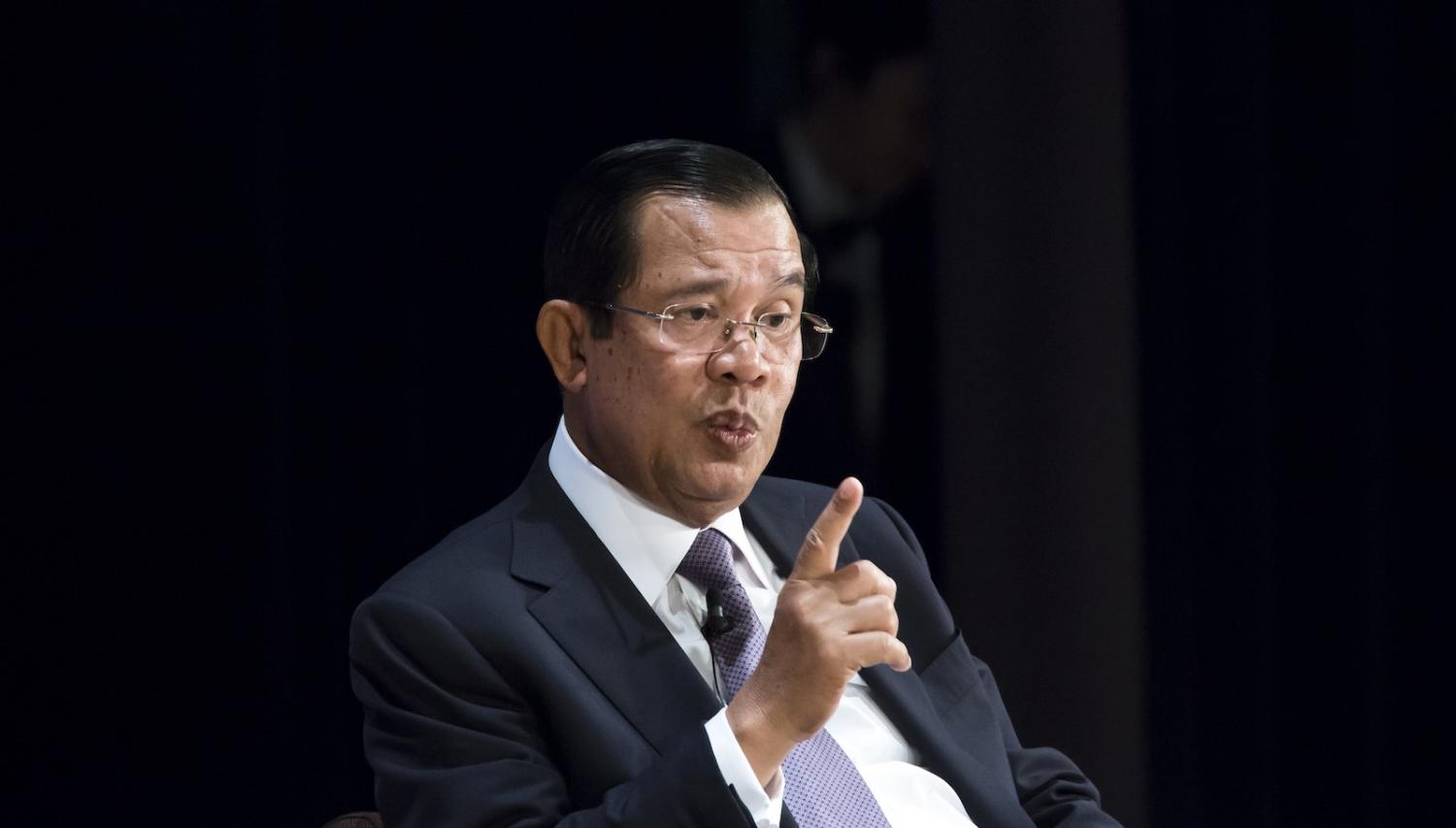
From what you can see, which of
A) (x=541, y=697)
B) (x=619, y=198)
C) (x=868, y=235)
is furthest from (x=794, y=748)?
(x=868, y=235)

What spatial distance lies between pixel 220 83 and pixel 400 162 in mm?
299

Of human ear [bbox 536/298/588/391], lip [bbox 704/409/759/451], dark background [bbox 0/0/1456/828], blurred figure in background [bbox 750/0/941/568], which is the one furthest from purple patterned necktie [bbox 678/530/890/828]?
blurred figure in background [bbox 750/0/941/568]

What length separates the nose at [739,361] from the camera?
1842 millimetres

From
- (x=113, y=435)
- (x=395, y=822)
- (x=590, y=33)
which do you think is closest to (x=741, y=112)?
(x=590, y=33)

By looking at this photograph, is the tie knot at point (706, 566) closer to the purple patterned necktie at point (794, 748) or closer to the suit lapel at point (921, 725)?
the purple patterned necktie at point (794, 748)

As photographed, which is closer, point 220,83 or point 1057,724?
point 220,83

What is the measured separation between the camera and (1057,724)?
3344 millimetres

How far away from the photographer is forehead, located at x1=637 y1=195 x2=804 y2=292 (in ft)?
6.08

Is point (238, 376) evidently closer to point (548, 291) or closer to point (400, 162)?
point (400, 162)

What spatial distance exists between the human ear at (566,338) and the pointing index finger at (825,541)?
419 mm

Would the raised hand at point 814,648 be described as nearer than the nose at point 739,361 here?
Yes

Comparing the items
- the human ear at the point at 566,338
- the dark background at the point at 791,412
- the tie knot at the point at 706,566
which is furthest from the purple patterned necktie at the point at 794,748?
the dark background at the point at 791,412

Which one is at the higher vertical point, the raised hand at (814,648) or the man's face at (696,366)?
the man's face at (696,366)

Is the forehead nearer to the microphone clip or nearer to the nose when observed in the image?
the nose
